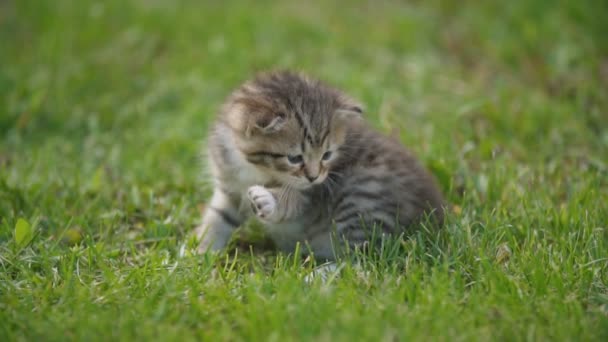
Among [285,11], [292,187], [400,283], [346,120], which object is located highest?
[285,11]

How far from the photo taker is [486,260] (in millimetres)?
3254

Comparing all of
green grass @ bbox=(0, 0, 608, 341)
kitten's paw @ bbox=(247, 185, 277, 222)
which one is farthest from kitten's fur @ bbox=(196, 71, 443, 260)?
green grass @ bbox=(0, 0, 608, 341)

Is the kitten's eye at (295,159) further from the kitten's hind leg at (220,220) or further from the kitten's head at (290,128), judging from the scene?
the kitten's hind leg at (220,220)

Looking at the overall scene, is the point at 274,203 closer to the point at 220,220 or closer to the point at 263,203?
the point at 263,203

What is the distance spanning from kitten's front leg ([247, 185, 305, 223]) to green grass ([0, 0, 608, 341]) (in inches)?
10.2

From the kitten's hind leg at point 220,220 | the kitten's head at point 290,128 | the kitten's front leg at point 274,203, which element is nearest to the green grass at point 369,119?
the kitten's hind leg at point 220,220

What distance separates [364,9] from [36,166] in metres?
5.09

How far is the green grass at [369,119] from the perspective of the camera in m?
2.96

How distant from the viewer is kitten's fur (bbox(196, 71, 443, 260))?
12.3 ft

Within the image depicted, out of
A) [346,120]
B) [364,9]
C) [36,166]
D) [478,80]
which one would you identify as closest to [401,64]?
[478,80]

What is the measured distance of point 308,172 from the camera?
376cm

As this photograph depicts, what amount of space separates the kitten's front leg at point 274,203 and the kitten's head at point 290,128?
0.31 ft

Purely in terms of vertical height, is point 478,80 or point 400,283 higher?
point 478,80

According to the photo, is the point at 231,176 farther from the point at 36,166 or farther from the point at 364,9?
the point at 364,9
